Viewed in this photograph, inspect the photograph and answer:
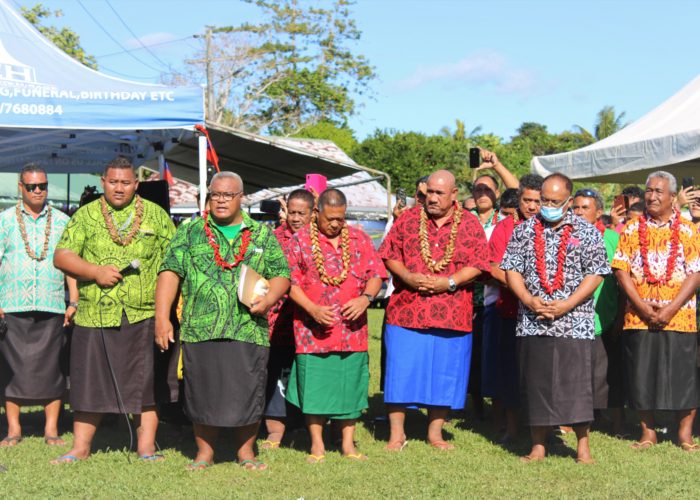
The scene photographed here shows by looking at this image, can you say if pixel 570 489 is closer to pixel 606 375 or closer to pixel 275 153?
pixel 606 375

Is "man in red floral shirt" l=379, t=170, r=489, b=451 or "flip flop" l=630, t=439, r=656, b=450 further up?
"man in red floral shirt" l=379, t=170, r=489, b=451

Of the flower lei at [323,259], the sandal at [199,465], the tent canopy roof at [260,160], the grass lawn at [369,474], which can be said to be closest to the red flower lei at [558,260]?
the grass lawn at [369,474]

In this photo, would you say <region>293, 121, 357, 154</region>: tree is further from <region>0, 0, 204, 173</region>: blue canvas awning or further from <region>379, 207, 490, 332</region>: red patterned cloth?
<region>379, 207, 490, 332</region>: red patterned cloth

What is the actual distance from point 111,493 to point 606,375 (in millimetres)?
3986

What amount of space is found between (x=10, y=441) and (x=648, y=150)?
6258mm

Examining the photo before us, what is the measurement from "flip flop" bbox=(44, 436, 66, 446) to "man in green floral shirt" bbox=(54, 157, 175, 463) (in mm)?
667

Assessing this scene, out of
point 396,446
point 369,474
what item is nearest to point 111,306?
point 369,474

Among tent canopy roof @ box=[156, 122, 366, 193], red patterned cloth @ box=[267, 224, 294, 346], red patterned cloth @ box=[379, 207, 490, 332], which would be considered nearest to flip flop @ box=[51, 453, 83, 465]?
red patterned cloth @ box=[267, 224, 294, 346]

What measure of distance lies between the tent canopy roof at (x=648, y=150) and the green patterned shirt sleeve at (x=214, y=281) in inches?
165

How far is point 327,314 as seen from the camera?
20.6 ft

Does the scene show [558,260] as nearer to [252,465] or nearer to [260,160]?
[252,465]

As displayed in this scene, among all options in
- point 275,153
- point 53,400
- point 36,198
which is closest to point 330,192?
point 36,198

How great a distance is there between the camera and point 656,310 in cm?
667

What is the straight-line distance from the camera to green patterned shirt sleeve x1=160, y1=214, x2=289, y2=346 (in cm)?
596
